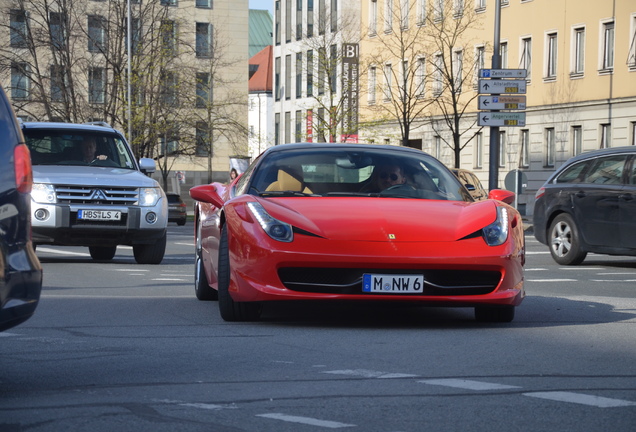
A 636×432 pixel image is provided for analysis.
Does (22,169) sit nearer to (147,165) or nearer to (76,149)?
(76,149)

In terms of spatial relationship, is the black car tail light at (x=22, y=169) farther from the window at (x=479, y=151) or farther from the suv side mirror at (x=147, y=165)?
the window at (x=479, y=151)

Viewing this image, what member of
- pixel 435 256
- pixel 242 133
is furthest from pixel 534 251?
pixel 242 133

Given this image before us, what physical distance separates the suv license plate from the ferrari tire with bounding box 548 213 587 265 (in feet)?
21.6

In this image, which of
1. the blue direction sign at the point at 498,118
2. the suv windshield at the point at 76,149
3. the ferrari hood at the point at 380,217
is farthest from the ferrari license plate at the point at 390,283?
the blue direction sign at the point at 498,118

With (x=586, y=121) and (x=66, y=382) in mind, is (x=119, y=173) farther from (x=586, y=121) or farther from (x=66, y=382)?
(x=586, y=121)

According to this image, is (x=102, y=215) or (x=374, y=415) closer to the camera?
(x=374, y=415)

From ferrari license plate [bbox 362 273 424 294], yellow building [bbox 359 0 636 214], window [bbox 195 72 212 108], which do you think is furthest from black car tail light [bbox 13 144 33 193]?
window [bbox 195 72 212 108]

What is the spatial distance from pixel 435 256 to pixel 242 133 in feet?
177

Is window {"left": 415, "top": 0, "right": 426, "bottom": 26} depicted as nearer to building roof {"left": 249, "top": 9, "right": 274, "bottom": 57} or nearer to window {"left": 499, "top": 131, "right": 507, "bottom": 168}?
window {"left": 499, "top": 131, "right": 507, "bottom": 168}

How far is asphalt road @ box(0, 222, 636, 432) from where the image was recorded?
534cm

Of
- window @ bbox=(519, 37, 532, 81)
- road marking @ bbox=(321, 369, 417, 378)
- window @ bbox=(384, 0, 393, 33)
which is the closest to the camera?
road marking @ bbox=(321, 369, 417, 378)

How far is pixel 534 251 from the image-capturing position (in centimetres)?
2622

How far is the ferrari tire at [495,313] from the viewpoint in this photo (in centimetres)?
925

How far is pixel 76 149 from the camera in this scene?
1811cm
